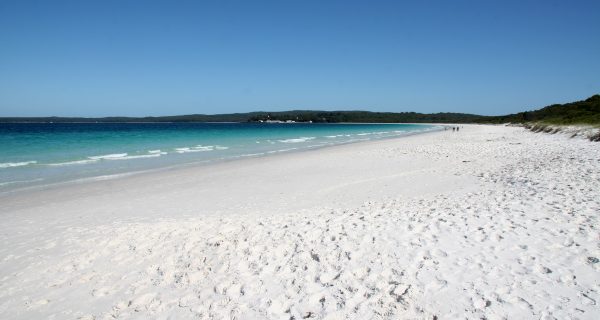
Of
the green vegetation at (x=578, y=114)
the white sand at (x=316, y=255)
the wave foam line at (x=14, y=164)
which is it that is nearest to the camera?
the white sand at (x=316, y=255)

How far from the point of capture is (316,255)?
5.34 m

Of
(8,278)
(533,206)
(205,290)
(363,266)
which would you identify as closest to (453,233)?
(363,266)

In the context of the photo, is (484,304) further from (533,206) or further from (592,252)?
(533,206)

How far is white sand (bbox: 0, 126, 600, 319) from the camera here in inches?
159

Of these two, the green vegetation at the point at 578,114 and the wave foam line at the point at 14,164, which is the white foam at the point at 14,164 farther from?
the green vegetation at the point at 578,114

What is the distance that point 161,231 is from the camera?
689 centimetres

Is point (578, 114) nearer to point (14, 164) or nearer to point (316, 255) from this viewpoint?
point (316, 255)

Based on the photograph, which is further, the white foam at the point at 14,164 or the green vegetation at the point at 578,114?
the green vegetation at the point at 578,114

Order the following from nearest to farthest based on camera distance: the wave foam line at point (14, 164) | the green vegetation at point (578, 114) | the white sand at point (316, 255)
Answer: the white sand at point (316, 255) < the wave foam line at point (14, 164) < the green vegetation at point (578, 114)

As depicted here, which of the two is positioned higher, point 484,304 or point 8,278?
point 484,304

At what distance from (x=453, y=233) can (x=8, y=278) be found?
6.82 m

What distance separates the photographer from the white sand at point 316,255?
13.3 feet

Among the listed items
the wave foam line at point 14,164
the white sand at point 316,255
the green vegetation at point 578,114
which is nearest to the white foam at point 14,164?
the wave foam line at point 14,164

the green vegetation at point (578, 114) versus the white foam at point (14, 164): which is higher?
the green vegetation at point (578, 114)
